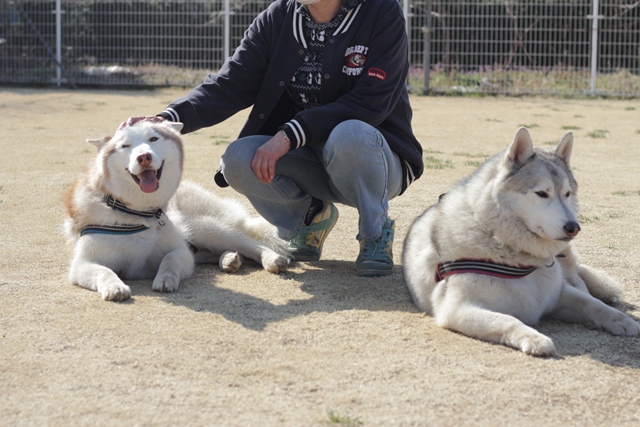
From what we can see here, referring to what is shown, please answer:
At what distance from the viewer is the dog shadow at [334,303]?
121 inches

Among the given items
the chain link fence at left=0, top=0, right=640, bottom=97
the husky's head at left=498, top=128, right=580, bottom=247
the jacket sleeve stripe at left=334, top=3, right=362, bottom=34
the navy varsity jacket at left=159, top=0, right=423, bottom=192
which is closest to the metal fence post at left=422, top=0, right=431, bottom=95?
the chain link fence at left=0, top=0, right=640, bottom=97

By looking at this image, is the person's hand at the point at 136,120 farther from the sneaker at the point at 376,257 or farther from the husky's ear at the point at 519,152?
the husky's ear at the point at 519,152

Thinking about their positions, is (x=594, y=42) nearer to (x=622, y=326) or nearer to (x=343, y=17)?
(x=343, y=17)

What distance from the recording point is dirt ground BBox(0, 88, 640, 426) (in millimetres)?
2463

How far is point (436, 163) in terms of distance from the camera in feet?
24.0

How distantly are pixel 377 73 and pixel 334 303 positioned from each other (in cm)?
113

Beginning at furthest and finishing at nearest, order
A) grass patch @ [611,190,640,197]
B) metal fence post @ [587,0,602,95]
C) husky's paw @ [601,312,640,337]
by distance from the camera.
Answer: metal fence post @ [587,0,602,95] < grass patch @ [611,190,640,197] < husky's paw @ [601,312,640,337]

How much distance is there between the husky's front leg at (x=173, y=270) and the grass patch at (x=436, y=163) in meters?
3.46

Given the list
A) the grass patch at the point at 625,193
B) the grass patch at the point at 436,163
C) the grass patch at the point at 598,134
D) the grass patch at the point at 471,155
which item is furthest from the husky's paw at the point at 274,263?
the grass patch at the point at 598,134

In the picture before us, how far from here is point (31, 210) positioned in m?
5.50

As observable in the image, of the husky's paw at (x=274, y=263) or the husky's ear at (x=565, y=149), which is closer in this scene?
the husky's ear at (x=565, y=149)

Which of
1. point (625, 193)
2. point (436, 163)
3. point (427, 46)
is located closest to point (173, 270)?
point (625, 193)

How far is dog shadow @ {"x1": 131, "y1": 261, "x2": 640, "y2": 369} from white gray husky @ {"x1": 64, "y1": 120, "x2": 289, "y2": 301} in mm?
129

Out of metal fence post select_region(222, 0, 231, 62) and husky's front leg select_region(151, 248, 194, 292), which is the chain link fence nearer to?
metal fence post select_region(222, 0, 231, 62)
